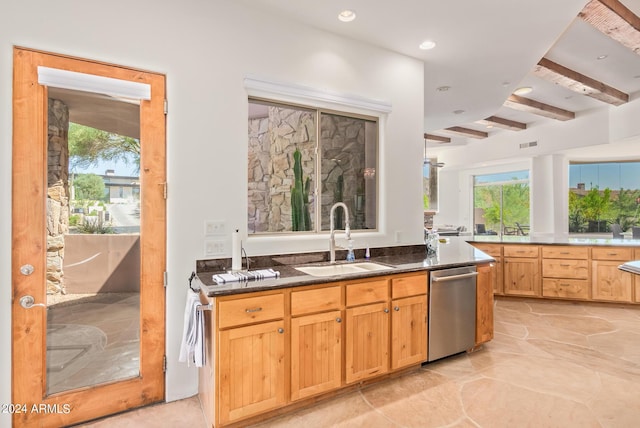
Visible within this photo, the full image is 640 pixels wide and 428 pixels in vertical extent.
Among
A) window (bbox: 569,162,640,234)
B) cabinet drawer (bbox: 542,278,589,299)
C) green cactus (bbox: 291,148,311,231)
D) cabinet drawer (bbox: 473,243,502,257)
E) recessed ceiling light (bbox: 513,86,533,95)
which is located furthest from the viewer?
window (bbox: 569,162,640,234)

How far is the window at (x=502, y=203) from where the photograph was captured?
278 inches

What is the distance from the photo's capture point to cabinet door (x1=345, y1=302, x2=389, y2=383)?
248 centimetres

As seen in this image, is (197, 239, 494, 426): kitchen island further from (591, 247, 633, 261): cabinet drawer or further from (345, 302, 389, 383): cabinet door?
(591, 247, 633, 261): cabinet drawer

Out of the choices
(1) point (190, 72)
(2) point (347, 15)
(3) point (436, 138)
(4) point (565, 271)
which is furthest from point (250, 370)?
(3) point (436, 138)

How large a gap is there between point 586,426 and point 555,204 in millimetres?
4935

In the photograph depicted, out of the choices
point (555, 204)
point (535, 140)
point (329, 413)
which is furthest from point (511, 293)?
point (329, 413)

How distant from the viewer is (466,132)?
22.3ft

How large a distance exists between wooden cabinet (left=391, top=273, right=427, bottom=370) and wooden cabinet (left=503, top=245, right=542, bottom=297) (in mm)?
3166

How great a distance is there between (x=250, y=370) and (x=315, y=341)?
0.47 m

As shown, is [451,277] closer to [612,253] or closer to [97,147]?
[97,147]

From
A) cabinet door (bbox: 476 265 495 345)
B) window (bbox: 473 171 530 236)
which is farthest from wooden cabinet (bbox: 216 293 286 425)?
window (bbox: 473 171 530 236)

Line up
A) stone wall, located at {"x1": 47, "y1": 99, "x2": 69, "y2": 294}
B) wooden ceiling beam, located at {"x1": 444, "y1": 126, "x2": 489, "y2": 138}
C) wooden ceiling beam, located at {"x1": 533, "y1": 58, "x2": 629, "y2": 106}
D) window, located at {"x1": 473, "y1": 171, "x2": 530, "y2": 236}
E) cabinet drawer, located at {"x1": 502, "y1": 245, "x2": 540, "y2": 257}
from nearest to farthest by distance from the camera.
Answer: stone wall, located at {"x1": 47, "y1": 99, "x2": 69, "y2": 294} → wooden ceiling beam, located at {"x1": 533, "y1": 58, "x2": 629, "y2": 106} → cabinet drawer, located at {"x1": 502, "y1": 245, "x2": 540, "y2": 257} → wooden ceiling beam, located at {"x1": 444, "y1": 126, "x2": 489, "y2": 138} → window, located at {"x1": 473, "y1": 171, "x2": 530, "y2": 236}

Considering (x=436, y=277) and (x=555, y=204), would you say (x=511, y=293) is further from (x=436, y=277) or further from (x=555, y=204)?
(x=436, y=277)

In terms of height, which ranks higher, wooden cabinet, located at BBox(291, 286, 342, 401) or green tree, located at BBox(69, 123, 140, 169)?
green tree, located at BBox(69, 123, 140, 169)
